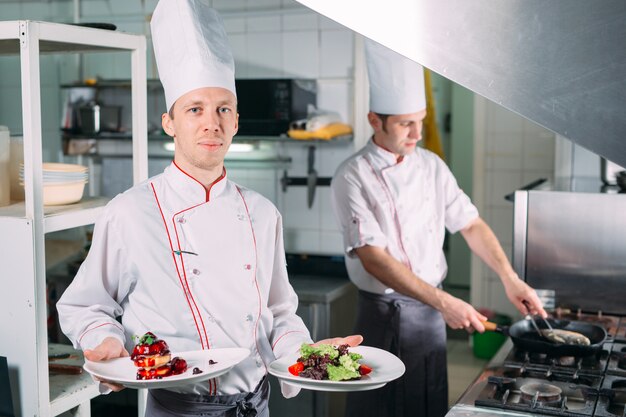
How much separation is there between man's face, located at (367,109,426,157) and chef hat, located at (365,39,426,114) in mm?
29

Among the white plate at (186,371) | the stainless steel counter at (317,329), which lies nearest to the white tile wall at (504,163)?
the stainless steel counter at (317,329)

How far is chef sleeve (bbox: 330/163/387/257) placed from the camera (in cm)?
262

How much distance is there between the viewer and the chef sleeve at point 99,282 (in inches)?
62.4

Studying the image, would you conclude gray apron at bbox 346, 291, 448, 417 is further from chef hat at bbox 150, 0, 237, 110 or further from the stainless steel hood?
the stainless steel hood

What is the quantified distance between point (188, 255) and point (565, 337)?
126 cm

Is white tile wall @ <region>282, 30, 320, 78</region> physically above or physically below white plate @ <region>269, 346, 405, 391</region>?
above

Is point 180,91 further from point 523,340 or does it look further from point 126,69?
point 126,69

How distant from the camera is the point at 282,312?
175 cm

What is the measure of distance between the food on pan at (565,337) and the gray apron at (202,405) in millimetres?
1011

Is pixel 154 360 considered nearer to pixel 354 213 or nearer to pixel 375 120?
pixel 354 213

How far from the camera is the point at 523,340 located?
219cm

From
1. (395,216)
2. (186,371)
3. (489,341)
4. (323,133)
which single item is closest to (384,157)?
(395,216)

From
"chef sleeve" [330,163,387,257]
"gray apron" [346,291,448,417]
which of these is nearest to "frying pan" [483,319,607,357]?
"gray apron" [346,291,448,417]

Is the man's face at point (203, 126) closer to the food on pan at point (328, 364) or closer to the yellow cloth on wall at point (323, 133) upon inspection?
the food on pan at point (328, 364)
